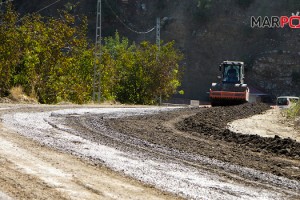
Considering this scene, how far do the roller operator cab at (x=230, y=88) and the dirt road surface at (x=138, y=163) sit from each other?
20.3 m

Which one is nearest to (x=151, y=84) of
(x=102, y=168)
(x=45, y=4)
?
(x=102, y=168)

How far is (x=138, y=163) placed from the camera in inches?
377

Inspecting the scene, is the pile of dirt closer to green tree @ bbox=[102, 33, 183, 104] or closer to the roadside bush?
the roadside bush

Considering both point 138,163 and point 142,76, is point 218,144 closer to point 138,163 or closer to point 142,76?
point 138,163

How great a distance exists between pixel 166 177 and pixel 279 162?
349 cm

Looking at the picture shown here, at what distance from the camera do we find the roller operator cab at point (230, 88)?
3688 centimetres

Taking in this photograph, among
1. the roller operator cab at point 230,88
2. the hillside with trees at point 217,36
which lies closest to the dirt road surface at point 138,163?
the roller operator cab at point 230,88

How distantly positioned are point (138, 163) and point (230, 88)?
27.9m

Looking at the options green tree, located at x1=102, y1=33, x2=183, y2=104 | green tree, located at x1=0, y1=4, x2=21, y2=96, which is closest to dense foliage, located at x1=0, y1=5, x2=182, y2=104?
green tree, located at x1=0, y1=4, x2=21, y2=96

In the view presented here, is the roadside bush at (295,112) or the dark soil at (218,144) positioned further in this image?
the roadside bush at (295,112)

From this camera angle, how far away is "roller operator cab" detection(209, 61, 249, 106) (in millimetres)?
36875

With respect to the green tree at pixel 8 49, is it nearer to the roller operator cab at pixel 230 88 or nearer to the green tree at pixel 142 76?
the roller operator cab at pixel 230 88

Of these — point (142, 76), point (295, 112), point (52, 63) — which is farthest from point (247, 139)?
point (142, 76)

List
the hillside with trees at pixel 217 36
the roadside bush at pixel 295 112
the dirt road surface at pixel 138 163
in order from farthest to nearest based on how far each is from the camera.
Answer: the hillside with trees at pixel 217 36
the roadside bush at pixel 295 112
the dirt road surface at pixel 138 163
